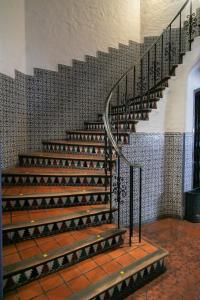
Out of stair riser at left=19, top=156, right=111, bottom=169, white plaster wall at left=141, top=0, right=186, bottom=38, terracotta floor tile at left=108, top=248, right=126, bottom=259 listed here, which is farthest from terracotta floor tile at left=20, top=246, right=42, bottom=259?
white plaster wall at left=141, top=0, right=186, bottom=38

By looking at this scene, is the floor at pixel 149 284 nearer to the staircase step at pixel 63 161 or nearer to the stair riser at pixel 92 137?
the staircase step at pixel 63 161

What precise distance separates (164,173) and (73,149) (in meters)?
1.68

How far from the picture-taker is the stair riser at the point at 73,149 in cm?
379

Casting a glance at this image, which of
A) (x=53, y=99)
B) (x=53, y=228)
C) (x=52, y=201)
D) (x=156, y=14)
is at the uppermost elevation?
(x=156, y=14)

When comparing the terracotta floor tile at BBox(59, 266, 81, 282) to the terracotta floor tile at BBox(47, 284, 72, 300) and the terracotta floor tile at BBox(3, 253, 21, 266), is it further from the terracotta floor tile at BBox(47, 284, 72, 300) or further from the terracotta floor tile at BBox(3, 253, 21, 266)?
the terracotta floor tile at BBox(3, 253, 21, 266)

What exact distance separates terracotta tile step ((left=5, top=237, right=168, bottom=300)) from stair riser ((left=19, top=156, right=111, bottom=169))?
125 centimetres

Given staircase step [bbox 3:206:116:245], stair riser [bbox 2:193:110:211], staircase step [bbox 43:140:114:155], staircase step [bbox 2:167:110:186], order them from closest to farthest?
staircase step [bbox 3:206:116:245]
stair riser [bbox 2:193:110:211]
staircase step [bbox 2:167:110:186]
staircase step [bbox 43:140:114:155]

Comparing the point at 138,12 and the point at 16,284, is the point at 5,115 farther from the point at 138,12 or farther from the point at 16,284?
the point at 138,12

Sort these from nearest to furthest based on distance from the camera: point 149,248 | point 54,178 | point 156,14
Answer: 1. point 149,248
2. point 54,178
3. point 156,14

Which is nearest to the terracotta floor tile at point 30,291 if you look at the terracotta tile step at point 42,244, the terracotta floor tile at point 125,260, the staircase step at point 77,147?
the terracotta tile step at point 42,244

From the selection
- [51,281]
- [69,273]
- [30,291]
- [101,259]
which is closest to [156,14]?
[101,259]

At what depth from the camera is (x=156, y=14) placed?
5734mm

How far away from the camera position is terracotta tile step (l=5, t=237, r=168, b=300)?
188cm

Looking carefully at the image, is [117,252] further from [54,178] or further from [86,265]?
[54,178]
